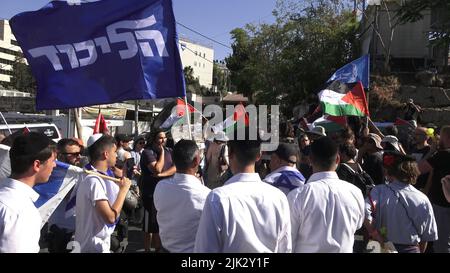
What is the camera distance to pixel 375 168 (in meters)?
6.41

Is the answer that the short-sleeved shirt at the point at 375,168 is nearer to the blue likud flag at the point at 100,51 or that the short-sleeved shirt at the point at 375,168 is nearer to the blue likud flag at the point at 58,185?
Result: the blue likud flag at the point at 100,51

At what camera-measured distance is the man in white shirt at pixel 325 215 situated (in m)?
3.20

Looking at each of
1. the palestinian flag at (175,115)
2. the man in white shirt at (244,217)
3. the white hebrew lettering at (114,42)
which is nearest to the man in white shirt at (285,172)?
the man in white shirt at (244,217)

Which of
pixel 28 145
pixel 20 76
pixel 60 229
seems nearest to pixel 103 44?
pixel 60 229

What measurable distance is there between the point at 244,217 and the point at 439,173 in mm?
3327

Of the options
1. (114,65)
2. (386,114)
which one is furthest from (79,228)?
(386,114)

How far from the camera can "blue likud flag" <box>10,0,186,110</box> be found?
18.0ft

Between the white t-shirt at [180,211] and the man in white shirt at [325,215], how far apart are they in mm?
720

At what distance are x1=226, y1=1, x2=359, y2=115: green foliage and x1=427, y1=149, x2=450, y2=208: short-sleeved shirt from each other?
20.5 meters

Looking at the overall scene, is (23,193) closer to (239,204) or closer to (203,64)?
(239,204)

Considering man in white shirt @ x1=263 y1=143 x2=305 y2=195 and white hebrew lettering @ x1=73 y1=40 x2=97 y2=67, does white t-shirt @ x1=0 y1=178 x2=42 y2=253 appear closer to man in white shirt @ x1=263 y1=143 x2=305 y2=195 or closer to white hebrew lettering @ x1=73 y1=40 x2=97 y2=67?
man in white shirt @ x1=263 y1=143 x2=305 y2=195

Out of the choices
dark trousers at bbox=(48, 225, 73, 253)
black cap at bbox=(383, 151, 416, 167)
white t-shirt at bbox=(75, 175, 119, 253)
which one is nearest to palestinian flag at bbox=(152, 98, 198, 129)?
dark trousers at bbox=(48, 225, 73, 253)

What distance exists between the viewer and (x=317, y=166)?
3.46 metres

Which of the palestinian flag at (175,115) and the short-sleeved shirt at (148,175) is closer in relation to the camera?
the short-sleeved shirt at (148,175)
